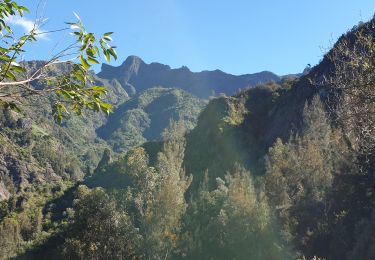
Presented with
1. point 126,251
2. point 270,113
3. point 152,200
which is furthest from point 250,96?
point 126,251

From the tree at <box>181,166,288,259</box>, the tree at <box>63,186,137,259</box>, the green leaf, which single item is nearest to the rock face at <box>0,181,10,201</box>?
the tree at <box>181,166,288,259</box>

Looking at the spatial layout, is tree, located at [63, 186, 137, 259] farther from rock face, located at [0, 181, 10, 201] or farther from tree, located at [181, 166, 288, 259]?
rock face, located at [0, 181, 10, 201]

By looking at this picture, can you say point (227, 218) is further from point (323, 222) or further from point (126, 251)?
point (126, 251)

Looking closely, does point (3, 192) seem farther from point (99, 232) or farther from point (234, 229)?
point (99, 232)

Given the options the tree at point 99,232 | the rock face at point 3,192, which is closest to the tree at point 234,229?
the tree at point 99,232

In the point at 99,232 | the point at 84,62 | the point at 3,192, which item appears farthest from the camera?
the point at 3,192

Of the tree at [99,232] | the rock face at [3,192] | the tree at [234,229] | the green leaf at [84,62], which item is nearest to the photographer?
the green leaf at [84,62]

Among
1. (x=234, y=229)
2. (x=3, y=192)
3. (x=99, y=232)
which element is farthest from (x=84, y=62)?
(x=3, y=192)

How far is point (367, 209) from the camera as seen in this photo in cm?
3459

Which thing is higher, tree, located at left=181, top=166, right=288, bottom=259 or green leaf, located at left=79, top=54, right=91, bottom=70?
green leaf, located at left=79, top=54, right=91, bottom=70

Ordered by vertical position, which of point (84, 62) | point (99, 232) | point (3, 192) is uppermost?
point (3, 192)

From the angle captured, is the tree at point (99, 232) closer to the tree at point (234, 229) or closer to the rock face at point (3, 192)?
the tree at point (234, 229)

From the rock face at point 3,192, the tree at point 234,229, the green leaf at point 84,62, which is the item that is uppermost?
the rock face at point 3,192

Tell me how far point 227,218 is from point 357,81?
105 feet
